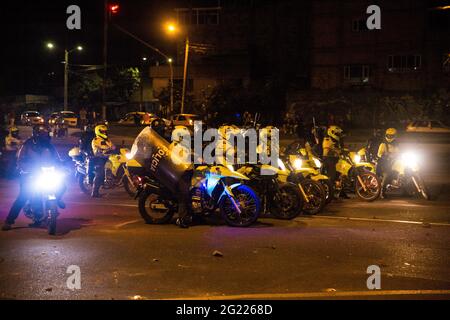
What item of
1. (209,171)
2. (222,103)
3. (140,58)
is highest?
(140,58)

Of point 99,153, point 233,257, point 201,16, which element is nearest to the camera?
point 233,257

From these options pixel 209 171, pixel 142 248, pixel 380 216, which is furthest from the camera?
pixel 380 216

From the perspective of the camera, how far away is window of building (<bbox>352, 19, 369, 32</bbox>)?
48219 millimetres

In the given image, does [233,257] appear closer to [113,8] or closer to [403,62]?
[113,8]

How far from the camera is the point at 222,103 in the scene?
4838 cm

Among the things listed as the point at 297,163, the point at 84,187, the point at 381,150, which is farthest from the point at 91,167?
the point at 381,150

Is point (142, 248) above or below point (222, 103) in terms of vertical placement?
below

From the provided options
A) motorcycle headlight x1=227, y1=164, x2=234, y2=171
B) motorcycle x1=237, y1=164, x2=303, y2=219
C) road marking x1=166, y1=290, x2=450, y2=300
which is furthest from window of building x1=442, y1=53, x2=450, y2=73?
road marking x1=166, y1=290, x2=450, y2=300

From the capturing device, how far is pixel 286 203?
1218 centimetres

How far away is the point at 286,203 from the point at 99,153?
216 inches

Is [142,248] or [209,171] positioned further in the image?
[209,171]
